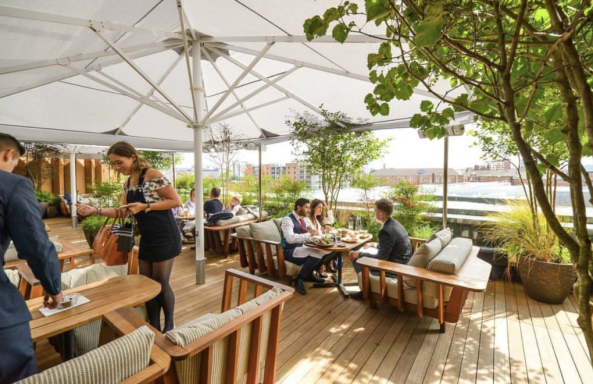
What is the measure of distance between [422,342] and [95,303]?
2758mm

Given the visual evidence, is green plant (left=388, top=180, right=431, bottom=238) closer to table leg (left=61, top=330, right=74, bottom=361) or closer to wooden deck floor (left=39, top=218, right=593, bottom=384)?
wooden deck floor (left=39, top=218, right=593, bottom=384)

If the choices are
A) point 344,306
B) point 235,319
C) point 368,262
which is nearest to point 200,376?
point 235,319

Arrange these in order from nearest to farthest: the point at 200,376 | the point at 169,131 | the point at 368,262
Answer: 1. the point at 200,376
2. the point at 368,262
3. the point at 169,131

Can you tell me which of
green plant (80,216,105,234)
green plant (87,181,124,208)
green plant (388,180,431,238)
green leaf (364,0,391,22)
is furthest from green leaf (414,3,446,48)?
green plant (87,181,124,208)

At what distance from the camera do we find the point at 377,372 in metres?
2.36

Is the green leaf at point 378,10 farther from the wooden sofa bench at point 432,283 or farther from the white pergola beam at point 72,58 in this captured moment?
the white pergola beam at point 72,58

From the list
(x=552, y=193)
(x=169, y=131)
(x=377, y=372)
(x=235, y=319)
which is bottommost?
(x=377, y=372)

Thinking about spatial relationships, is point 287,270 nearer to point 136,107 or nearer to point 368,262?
point 368,262

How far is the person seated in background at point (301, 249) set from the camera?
3982 mm

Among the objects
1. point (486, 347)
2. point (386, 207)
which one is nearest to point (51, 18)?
point (386, 207)

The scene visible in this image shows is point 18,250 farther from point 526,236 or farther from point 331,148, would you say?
point 331,148

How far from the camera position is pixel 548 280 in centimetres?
359

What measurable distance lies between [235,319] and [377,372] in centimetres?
153

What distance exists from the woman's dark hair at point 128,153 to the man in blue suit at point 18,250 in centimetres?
101
